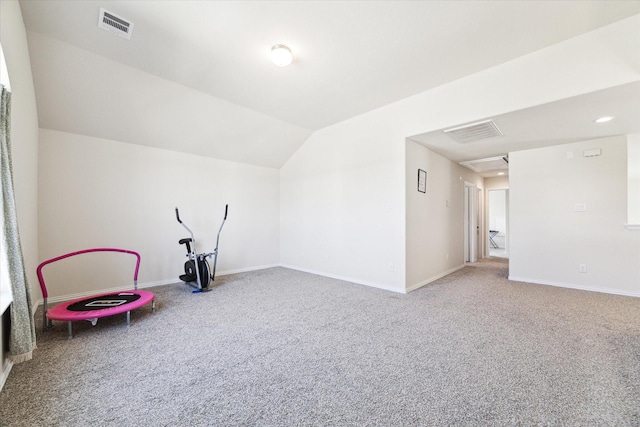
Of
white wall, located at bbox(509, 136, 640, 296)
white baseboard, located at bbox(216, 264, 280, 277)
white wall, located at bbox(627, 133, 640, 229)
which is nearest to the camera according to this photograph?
white wall, located at bbox(627, 133, 640, 229)

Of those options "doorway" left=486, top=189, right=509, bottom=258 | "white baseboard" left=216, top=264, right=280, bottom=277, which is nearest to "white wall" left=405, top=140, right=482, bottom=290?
"white baseboard" left=216, top=264, right=280, bottom=277

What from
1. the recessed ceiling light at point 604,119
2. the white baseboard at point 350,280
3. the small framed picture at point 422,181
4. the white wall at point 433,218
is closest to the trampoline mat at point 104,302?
the white baseboard at point 350,280

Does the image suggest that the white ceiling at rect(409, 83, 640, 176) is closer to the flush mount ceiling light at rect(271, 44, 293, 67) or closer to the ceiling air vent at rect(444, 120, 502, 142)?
the ceiling air vent at rect(444, 120, 502, 142)

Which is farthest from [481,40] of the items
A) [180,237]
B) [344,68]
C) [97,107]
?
A: [180,237]

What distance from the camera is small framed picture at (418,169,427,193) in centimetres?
429

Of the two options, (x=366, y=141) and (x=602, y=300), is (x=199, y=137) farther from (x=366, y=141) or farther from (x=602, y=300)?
(x=602, y=300)

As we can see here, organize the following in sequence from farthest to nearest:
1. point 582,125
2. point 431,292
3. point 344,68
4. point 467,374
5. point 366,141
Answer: point 366,141, point 431,292, point 582,125, point 344,68, point 467,374

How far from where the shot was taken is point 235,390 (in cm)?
169

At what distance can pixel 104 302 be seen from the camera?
285 centimetres

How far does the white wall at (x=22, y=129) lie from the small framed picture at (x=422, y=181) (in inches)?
181

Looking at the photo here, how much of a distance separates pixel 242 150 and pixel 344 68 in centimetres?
290

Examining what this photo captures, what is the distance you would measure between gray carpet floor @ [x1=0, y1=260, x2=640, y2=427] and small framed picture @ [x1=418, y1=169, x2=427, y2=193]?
1839 mm

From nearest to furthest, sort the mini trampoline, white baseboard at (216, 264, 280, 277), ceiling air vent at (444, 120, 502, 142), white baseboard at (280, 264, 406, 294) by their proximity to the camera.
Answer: the mini trampoline → ceiling air vent at (444, 120, 502, 142) → white baseboard at (280, 264, 406, 294) → white baseboard at (216, 264, 280, 277)

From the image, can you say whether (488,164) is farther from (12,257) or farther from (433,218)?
(12,257)
